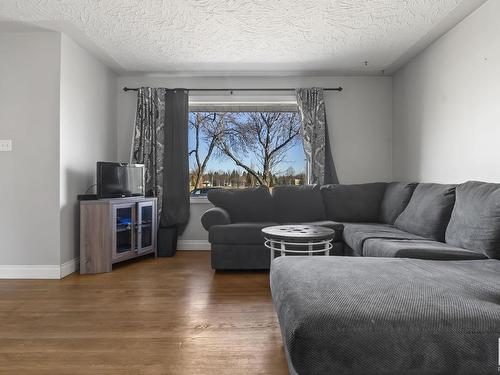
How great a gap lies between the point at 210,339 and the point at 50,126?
2.67 metres

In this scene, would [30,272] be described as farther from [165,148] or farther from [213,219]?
[165,148]

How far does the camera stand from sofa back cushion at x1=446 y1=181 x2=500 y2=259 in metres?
2.12

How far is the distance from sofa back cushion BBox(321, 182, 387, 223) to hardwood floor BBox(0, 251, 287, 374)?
53.8 inches

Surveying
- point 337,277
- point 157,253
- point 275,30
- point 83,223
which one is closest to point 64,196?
point 83,223

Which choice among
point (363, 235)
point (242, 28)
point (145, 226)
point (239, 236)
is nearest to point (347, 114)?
point (242, 28)

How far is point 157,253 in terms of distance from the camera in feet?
14.0

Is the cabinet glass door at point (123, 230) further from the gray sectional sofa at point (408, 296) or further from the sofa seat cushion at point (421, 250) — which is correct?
the sofa seat cushion at point (421, 250)

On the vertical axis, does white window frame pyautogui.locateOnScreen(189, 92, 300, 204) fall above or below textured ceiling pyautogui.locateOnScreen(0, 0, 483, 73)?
below

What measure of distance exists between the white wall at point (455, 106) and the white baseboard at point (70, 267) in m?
4.00

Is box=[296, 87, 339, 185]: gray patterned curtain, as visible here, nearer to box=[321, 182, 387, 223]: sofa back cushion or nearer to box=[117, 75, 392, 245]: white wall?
box=[117, 75, 392, 245]: white wall

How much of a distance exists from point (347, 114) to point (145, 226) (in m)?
3.14

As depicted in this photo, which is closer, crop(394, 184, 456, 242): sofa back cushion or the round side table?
the round side table

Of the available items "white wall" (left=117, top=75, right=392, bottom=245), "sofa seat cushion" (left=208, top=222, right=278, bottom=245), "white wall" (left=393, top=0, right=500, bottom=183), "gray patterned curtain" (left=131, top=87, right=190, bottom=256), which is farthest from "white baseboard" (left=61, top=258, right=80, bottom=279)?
"white wall" (left=393, top=0, right=500, bottom=183)

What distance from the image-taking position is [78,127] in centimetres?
366
